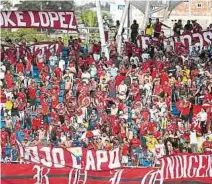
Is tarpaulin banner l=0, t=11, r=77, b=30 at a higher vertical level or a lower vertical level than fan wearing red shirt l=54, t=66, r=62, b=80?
higher

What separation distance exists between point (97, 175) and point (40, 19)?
9.45 meters

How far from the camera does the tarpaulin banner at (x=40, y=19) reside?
19.8 meters

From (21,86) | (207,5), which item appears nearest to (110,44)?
(21,86)

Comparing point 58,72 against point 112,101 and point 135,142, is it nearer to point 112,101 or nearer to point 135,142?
point 112,101

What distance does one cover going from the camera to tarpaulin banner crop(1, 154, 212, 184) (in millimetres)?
11648

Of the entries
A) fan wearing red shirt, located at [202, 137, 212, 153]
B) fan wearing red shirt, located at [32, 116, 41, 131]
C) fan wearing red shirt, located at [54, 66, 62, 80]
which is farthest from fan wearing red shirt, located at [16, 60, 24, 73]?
fan wearing red shirt, located at [202, 137, 212, 153]

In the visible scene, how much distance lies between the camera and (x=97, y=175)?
1170 cm

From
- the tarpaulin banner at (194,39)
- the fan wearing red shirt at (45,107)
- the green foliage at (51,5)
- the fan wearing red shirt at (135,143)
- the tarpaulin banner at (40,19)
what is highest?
the green foliage at (51,5)

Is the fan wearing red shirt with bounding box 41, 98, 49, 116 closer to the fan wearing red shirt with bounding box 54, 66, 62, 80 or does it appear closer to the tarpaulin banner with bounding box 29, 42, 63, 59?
the fan wearing red shirt with bounding box 54, 66, 62, 80

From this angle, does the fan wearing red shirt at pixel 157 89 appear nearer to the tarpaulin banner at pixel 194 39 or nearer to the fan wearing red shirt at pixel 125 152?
the fan wearing red shirt at pixel 125 152

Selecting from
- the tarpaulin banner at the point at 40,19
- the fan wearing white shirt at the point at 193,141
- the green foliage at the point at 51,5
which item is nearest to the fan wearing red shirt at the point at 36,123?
the tarpaulin banner at the point at 40,19

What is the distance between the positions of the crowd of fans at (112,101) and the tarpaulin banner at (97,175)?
2785mm

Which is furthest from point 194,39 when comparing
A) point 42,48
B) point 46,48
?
point 42,48

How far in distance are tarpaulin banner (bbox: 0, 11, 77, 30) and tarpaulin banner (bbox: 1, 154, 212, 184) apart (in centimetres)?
859
